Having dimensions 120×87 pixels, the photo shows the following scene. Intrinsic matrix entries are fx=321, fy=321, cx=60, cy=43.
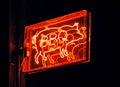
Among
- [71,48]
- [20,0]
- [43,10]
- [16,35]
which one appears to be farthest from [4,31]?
[43,10]

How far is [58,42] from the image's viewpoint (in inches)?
205

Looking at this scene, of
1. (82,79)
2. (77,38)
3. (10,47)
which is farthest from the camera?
(82,79)

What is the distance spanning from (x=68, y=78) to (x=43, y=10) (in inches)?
76.2

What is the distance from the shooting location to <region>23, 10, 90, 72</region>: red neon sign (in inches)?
193

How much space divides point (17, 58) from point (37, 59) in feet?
1.12

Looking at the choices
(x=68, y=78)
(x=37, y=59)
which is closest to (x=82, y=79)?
(x=68, y=78)

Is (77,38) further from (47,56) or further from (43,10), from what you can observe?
(43,10)

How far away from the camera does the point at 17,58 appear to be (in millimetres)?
5453

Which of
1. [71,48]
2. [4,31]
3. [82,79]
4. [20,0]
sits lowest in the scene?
[82,79]

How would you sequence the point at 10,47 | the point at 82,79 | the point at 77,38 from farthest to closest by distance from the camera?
the point at 82,79 → the point at 10,47 → the point at 77,38

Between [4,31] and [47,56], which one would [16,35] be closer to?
[4,31]

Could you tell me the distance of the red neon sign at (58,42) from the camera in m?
4.90

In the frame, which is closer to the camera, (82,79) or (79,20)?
(79,20)

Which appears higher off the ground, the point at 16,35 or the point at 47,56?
the point at 16,35
